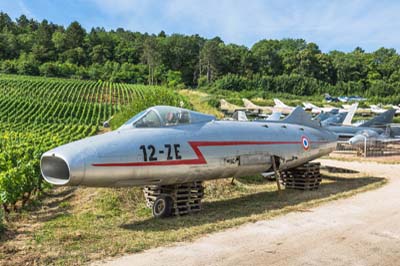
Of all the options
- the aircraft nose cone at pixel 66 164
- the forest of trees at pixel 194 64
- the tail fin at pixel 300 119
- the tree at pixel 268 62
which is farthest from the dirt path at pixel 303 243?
the tree at pixel 268 62

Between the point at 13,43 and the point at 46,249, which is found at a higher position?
the point at 13,43

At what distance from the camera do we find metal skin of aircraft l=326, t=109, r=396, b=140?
31461 millimetres

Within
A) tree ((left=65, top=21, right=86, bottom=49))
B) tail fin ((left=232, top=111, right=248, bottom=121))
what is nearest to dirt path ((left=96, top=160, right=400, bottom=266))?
tail fin ((left=232, top=111, right=248, bottom=121))

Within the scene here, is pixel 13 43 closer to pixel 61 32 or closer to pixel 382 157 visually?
pixel 61 32

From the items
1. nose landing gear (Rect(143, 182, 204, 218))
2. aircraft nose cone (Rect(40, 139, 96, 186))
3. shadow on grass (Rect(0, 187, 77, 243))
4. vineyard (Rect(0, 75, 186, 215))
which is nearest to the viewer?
aircraft nose cone (Rect(40, 139, 96, 186))

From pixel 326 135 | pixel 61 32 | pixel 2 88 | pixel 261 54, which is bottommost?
pixel 326 135

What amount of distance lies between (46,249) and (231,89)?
102 meters

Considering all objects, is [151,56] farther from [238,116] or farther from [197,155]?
[197,155]

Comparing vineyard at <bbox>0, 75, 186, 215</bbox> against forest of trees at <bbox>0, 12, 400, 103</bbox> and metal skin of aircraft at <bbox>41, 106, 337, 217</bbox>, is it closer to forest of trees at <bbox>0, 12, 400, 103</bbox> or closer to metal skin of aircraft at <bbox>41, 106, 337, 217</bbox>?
metal skin of aircraft at <bbox>41, 106, 337, 217</bbox>

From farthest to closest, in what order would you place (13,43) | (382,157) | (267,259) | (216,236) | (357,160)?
(13,43)
(382,157)
(357,160)
(216,236)
(267,259)

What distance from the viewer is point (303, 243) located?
786cm

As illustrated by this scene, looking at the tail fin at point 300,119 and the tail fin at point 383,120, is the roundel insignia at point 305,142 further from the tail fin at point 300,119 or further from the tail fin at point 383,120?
the tail fin at point 383,120

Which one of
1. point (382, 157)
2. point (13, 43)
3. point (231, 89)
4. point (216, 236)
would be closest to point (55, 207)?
point (216, 236)

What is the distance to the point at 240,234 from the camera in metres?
8.38
